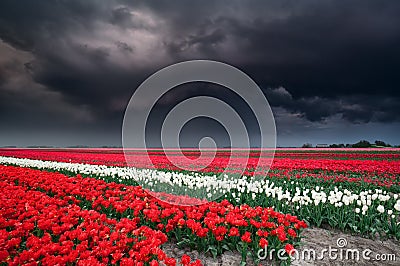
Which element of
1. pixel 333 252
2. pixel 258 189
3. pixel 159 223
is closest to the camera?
pixel 333 252

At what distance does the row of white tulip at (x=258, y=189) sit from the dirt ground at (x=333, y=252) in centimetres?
66

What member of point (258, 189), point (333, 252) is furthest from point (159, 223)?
point (258, 189)

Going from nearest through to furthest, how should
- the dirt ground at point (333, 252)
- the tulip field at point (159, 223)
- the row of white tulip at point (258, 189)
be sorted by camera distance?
1. the tulip field at point (159, 223)
2. the dirt ground at point (333, 252)
3. the row of white tulip at point (258, 189)

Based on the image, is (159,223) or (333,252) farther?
(159,223)

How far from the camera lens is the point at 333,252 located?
4961 mm

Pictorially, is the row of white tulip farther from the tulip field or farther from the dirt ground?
the dirt ground

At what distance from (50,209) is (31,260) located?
2.29 m

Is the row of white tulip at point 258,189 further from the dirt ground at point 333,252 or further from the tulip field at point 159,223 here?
the dirt ground at point 333,252

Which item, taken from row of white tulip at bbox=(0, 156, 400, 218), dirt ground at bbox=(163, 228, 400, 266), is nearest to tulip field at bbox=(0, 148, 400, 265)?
row of white tulip at bbox=(0, 156, 400, 218)

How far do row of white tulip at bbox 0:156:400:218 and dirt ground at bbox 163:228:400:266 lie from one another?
66 centimetres

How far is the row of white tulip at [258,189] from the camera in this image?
20.2 feet

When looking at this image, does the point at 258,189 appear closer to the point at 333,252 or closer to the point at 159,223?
the point at 333,252

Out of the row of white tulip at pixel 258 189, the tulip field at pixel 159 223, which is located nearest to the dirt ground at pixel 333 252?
the tulip field at pixel 159 223

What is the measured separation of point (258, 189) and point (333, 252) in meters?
3.61
